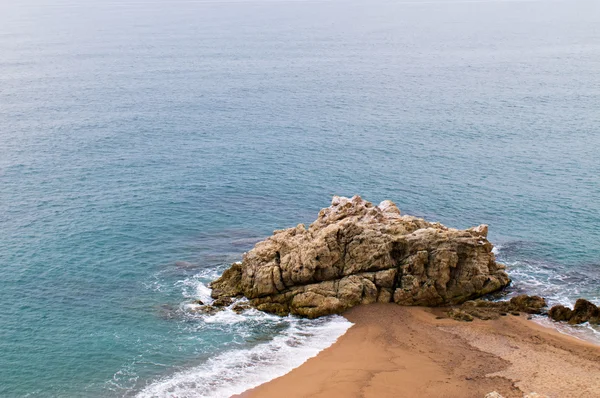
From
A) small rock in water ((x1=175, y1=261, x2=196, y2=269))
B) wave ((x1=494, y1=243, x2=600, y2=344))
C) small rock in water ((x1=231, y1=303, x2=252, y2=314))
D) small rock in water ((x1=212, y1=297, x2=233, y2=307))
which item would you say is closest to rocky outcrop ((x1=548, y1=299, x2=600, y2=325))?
wave ((x1=494, y1=243, x2=600, y2=344))

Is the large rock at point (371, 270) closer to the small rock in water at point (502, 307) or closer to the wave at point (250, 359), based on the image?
the small rock in water at point (502, 307)

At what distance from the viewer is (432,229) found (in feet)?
238

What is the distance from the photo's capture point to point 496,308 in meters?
70.0

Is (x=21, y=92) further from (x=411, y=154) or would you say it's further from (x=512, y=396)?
(x=512, y=396)

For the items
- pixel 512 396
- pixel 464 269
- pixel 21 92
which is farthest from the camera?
pixel 21 92

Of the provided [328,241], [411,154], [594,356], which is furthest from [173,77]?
[594,356]

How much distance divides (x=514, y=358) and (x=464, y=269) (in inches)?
536

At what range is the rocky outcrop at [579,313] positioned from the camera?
67125 millimetres

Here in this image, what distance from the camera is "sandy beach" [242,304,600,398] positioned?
56.7 metres

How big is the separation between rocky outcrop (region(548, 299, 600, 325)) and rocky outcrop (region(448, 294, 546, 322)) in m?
2.04

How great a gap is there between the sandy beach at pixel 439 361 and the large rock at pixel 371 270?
7.38ft

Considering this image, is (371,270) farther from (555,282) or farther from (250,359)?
(555,282)

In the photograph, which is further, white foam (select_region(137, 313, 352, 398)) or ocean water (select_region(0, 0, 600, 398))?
ocean water (select_region(0, 0, 600, 398))

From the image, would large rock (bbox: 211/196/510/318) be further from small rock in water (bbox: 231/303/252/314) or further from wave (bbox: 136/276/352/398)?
wave (bbox: 136/276/352/398)
